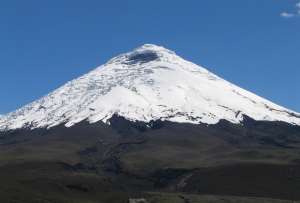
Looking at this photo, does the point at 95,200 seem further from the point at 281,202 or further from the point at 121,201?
the point at 281,202

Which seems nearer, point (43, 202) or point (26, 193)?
point (43, 202)

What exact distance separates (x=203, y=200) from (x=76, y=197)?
37.1m

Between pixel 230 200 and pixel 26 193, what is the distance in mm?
58674

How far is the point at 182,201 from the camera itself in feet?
632

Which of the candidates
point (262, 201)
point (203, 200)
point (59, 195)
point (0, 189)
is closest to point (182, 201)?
point (203, 200)

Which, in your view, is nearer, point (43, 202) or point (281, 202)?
point (43, 202)

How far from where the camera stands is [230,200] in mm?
197250

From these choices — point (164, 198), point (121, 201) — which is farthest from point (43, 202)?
point (164, 198)

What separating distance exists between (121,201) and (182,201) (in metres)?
17.4

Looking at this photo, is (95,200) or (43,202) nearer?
(43,202)

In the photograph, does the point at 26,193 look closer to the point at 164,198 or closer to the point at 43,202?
the point at 43,202

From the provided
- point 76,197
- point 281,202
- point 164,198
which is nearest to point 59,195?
point 76,197

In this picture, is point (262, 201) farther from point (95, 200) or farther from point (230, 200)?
point (95, 200)

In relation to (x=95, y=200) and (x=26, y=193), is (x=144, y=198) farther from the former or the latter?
(x=26, y=193)
